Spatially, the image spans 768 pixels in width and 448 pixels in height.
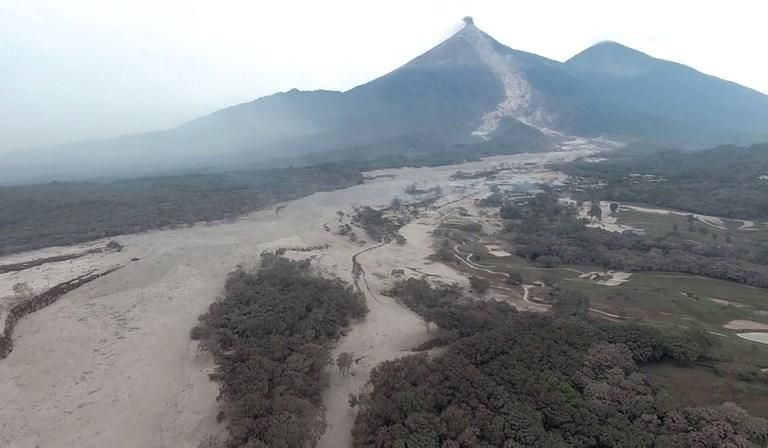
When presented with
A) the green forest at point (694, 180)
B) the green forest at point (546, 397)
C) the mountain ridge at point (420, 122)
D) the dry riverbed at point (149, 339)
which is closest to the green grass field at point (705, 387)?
the green forest at point (546, 397)

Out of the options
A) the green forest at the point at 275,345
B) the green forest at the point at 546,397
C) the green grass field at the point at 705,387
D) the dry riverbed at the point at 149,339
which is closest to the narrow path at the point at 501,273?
the dry riverbed at the point at 149,339

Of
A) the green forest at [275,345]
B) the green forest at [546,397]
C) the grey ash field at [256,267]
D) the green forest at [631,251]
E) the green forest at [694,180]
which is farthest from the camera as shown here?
the green forest at [694,180]

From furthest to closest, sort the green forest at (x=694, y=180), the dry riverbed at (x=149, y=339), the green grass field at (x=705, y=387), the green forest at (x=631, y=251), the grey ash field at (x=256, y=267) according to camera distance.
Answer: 1. the green forest at (x=694, y=180)
2. the green forest at (x=631, y=251)
3. the grey ash field at (x=256, y=267)
4. the dry riverbed at (x=149, y=339)
5. the green grass field at (x=705, y=387)

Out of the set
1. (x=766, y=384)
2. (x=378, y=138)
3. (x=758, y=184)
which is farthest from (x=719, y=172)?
(x=378, y=138)

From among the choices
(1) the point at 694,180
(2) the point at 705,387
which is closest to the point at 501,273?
(2) the point at 705,387

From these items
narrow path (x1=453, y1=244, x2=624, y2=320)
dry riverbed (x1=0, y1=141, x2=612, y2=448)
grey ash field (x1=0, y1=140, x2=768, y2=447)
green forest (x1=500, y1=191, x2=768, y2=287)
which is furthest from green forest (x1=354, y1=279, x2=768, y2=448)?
green forest (x1=500, y1=191, x2=768, y2=287)

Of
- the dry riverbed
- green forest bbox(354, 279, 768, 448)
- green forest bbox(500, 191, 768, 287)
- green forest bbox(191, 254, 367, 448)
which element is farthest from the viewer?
green forest bbox(500, 191, 768, 287)

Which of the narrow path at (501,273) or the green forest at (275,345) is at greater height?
the green forest at (275,345)

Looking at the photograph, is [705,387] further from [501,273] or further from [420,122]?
[420,122]

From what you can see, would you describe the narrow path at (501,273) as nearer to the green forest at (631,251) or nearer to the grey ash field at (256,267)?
the grey ash field at (256,267)

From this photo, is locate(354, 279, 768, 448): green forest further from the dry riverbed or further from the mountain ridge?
the mountain ridge

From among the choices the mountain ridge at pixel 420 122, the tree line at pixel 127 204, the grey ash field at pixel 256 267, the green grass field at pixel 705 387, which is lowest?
the green grass field at pixel 705 387

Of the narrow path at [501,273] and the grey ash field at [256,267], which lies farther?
the narrow path at [501,273]
